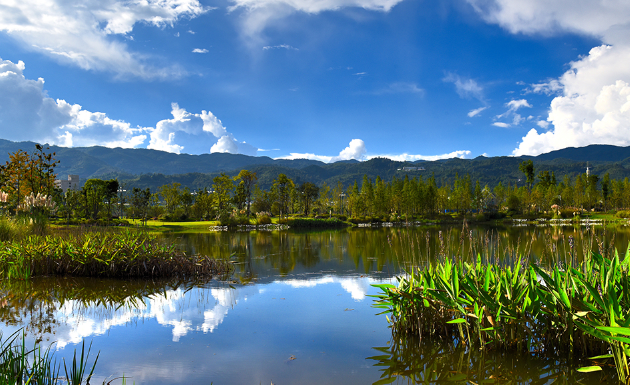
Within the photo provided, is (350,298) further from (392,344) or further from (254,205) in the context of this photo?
(254,205)

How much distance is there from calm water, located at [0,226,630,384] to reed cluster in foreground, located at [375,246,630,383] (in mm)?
266

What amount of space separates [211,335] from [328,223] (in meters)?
37.3

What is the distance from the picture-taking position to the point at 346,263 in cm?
1270

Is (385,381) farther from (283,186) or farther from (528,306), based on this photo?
(283,186)

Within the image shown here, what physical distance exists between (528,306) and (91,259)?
9219 millimetres

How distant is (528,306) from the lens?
160 inches

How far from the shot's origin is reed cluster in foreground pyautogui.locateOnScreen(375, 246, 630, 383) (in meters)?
3.63

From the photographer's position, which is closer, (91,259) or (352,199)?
(91,259)

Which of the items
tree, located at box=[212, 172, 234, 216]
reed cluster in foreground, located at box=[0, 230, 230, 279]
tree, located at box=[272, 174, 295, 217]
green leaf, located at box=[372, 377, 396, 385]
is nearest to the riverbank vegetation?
green leaf, located at box=[372, 377, 396, 385]

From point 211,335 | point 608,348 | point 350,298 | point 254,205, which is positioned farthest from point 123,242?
point 254,205

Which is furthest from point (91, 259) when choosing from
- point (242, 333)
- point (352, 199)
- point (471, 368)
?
point (352, 199)

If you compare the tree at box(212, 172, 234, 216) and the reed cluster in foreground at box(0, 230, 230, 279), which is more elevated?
the tree at box(212, 172, 234, 216)

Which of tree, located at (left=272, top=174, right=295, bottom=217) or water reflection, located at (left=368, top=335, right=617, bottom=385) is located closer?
water reflection, located at (left=368, top=335, right=617, bottom=385)

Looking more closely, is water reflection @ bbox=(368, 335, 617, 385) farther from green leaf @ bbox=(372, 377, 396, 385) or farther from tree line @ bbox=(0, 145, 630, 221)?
tree line @ bbox=(0, 145, 630, 221)
